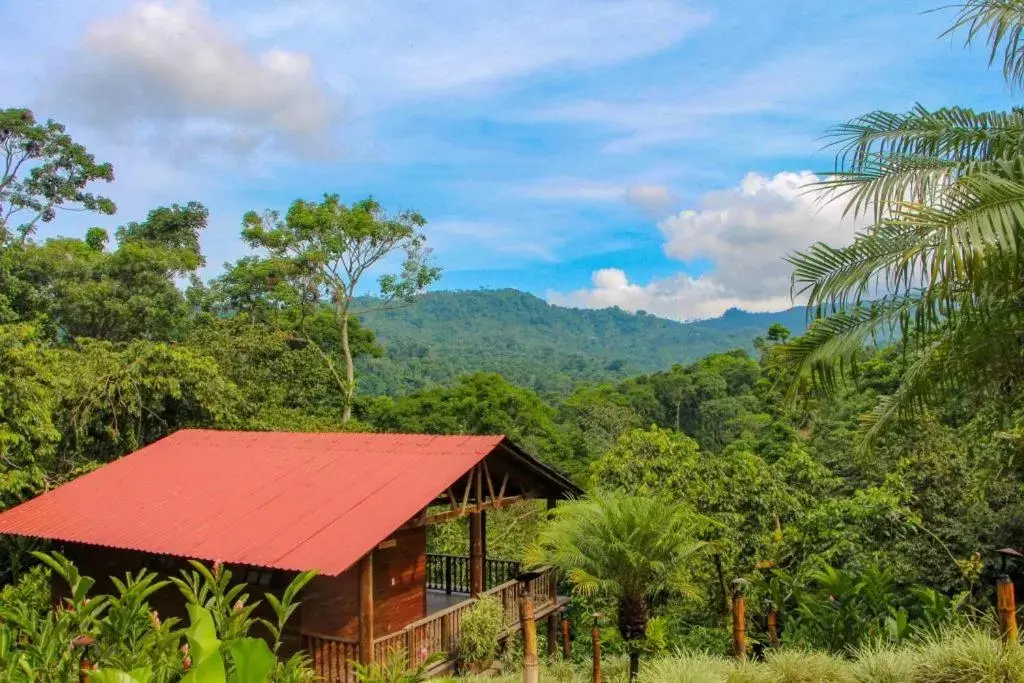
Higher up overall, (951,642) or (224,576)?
(224,576)

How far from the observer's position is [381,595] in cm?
1058

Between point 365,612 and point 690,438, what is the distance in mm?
11713

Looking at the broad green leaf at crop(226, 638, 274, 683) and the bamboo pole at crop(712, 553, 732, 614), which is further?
the bamboo pole at crop(712, 553, 732, 614)

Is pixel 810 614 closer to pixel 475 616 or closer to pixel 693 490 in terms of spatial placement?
pixel 693 490

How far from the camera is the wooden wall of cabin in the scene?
9.97 meters

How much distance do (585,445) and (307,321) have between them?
44.7 ft

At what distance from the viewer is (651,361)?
18700 cm

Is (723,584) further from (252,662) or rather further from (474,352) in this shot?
(474,352)

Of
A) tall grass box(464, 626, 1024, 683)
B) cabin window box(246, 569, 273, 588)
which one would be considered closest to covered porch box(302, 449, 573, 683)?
cabin window box(246, 569, 273, 588)

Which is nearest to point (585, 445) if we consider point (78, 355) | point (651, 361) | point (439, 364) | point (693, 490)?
point (693, 490)

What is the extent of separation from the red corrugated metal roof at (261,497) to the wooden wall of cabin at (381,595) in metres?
0.84

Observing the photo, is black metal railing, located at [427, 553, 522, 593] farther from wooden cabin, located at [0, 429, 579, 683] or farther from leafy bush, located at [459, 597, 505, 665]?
leafy bush, located at [459, 597, 505, 665]

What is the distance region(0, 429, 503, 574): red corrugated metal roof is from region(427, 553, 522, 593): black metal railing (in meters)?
3.12

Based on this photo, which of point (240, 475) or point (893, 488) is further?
point (893, 488)
